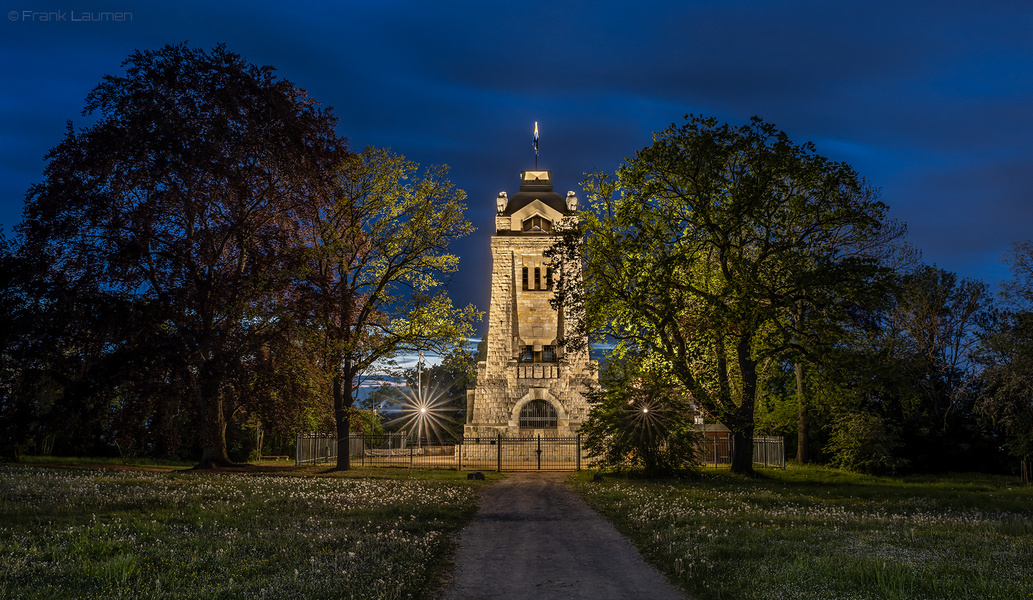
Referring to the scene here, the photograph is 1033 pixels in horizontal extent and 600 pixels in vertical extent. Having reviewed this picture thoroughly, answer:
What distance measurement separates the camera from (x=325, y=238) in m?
29.9

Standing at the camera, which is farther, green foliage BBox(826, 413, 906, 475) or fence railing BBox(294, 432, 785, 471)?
fence railing BBox(294, 432, 785, 471)

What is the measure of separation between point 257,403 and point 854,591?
19715 millimetres

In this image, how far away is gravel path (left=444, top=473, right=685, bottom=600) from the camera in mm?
9578

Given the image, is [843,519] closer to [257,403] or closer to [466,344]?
[257,403]

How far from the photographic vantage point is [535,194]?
52.5 metres

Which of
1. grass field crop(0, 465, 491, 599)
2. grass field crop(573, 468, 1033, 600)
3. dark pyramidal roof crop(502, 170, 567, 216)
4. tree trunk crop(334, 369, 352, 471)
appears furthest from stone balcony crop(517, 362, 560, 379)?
grass field crop(0, 465, 491, 599)

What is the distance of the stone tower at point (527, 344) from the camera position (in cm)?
4600

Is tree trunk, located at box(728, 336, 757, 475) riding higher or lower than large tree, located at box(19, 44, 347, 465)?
lower

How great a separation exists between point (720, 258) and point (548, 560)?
19.0 meters

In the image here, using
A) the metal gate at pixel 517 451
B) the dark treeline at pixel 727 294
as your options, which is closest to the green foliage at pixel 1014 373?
the dark treeline at pixel 727 294

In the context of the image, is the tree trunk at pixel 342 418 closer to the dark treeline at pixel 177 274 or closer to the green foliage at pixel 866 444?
the dark treeline at pixel 177 274

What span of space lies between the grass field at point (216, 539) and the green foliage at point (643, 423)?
995 cm

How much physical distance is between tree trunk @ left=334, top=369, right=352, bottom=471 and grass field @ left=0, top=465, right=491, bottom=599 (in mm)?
10985

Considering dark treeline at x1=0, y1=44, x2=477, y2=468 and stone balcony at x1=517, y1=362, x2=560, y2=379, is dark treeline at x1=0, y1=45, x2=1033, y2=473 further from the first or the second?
stone balcony at x1=517, y1=362, x2=560, y2=379
